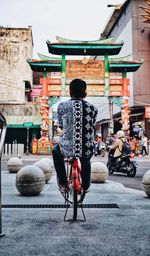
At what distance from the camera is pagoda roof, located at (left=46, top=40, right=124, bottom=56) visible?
25.8 m

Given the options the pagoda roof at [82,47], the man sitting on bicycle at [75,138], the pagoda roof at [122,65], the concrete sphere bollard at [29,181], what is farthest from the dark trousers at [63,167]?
the pagoda roof at [122,65]

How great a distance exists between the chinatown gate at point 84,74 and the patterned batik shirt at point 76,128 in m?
22.1

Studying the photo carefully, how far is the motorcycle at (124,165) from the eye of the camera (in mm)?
11359

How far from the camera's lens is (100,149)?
26.5m

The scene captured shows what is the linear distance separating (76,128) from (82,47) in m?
23.0

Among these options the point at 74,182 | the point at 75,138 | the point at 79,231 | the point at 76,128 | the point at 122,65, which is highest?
the point at 122,65

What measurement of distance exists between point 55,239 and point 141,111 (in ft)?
116

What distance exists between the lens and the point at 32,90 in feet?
149

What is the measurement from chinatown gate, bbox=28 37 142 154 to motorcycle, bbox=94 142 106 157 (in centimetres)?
226

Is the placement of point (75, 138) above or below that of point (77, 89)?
below

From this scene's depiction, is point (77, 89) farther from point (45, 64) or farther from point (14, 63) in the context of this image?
point (14, 63)

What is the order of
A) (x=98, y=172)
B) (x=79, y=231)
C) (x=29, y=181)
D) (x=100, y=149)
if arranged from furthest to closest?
(x=100, y=149)
(x=98, y=172)
(x=29, y=181)
(x=79, y=231)

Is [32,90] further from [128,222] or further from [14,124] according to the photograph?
[128,222]

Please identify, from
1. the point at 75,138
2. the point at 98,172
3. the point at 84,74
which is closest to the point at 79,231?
the point at 75,138
